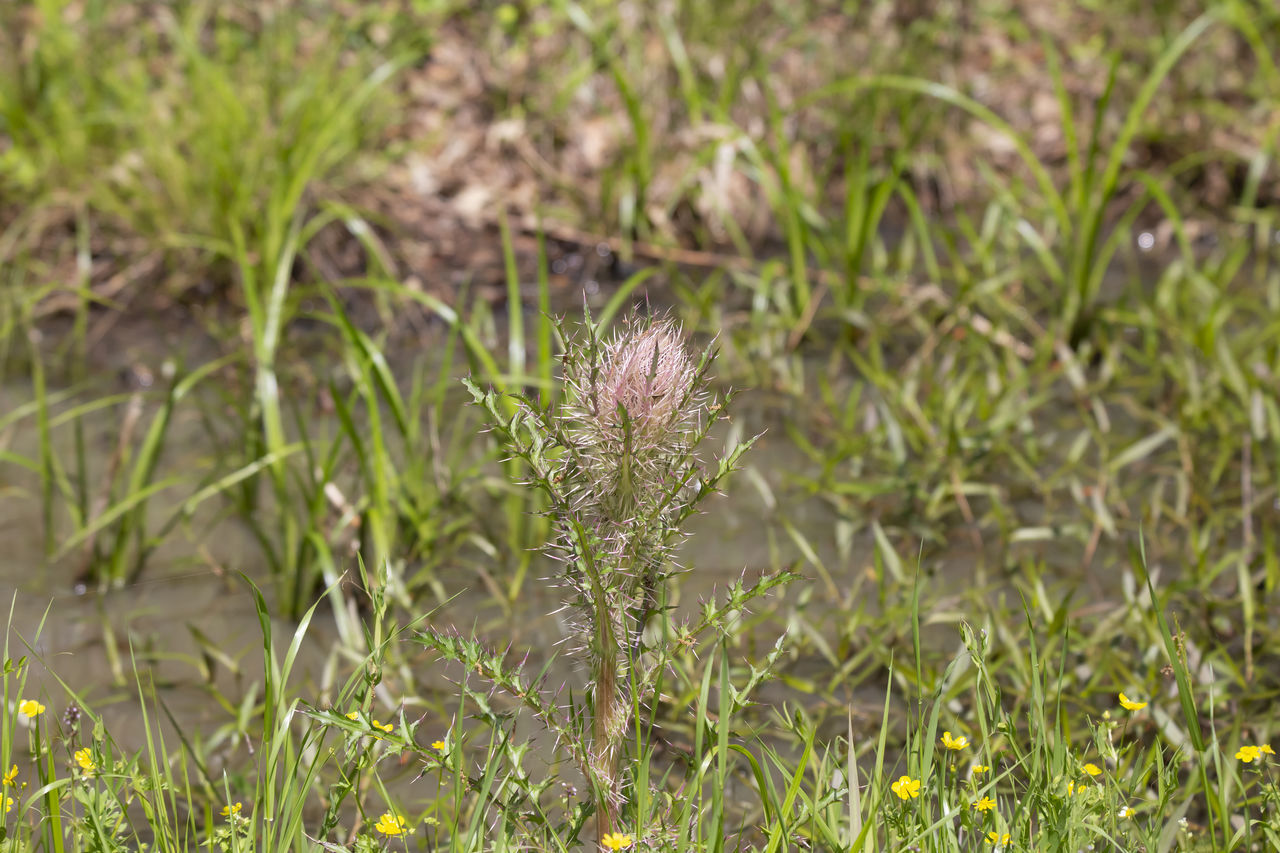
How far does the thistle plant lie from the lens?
1.23 metres

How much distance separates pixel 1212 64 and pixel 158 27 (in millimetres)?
4549

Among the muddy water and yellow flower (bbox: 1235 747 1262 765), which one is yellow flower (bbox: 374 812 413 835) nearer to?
the muddy water

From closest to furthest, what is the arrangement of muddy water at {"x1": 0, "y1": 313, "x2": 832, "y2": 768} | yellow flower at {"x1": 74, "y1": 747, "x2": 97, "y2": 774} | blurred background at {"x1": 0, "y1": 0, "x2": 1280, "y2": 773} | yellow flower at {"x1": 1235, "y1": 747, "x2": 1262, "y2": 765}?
yellow flower at {"x1": 74, "y1": 747, "x2": 97, "y2": 774} → yellow flower at {"x1": 1235, "y1": 747, "x2": 1262, "y2": 765} → muddy water at {"x1": 0, "y1": 313, "x2": 832, "y2": 768} → blurred background at {"x1": 0, "y1": 0, "x2": 1280, "y2": 773}

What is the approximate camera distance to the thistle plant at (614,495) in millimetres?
1231

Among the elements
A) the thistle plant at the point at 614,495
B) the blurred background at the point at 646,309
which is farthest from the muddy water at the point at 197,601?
the thistle plant at the point at 614,495

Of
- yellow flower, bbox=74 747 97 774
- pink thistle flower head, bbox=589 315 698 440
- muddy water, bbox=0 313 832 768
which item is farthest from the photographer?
muddy water, bbox=0 313 832 768

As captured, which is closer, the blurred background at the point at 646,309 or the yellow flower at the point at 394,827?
the yellow flower at the point at 394,827

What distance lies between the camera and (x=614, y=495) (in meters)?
1.29

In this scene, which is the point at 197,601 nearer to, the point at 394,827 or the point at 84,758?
the point at 84,758

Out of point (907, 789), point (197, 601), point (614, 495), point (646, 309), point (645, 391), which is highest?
point (645, 391)

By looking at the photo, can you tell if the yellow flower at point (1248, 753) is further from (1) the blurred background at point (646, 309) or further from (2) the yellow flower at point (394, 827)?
(2) the yellow flower at point (394, 827)

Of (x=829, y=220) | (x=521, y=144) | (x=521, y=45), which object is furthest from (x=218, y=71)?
(x=829, y=220)

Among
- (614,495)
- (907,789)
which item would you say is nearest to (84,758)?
(614,495)

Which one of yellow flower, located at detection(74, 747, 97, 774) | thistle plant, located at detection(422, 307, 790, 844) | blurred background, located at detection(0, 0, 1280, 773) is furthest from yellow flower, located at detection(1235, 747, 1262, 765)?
yellow flower, located at detection(74, 747, 97, 774)
